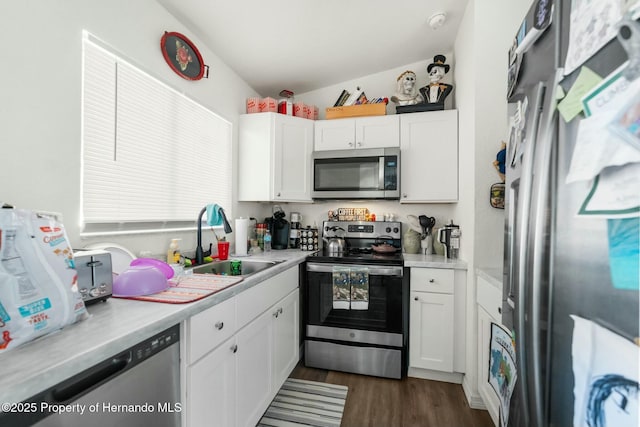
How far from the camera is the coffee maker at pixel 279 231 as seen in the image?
277 cm

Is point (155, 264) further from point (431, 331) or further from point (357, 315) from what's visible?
point (431, 331)

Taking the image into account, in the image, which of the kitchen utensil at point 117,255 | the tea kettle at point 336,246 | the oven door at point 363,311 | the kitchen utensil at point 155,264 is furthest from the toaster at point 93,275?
the tea kettle at point 336,246

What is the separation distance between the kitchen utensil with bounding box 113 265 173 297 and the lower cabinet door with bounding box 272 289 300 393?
2.63ft

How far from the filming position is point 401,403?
1.87 metres

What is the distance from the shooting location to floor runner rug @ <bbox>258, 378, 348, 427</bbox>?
170 centimetres

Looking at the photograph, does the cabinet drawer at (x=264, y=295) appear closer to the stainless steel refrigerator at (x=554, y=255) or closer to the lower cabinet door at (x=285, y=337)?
the lower cabinet door at (x=285, y=337)

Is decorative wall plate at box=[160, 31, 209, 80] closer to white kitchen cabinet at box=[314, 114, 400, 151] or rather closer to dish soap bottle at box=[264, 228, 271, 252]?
white kitchen cabinet at box=[314, 114, 400, 151]

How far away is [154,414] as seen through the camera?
3.03ft

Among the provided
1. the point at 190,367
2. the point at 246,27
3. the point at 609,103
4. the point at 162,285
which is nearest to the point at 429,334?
the point at 190,367

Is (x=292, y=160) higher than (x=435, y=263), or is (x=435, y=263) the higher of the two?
(x=292, y=160)

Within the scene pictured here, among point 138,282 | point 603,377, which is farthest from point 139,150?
point 603,377

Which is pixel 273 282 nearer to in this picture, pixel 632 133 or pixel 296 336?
pixel 296 336

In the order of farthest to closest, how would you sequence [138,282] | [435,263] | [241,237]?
[241,237]
[435,263]
[138,282]

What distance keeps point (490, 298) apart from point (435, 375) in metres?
0.96
